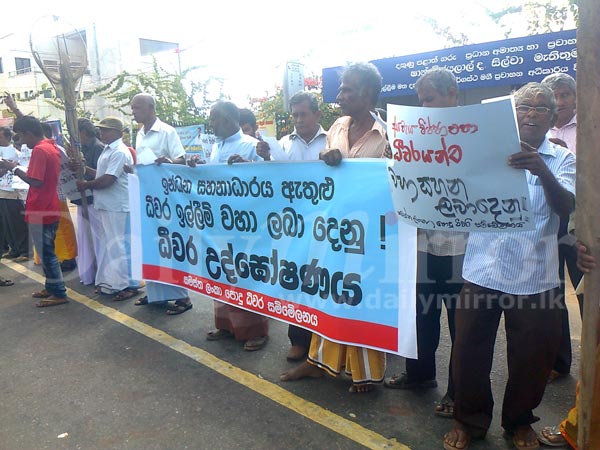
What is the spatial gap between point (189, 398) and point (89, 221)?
335 centimetres

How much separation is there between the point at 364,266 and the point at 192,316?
235cm

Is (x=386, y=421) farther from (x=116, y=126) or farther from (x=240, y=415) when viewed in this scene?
(x=116, y=126)

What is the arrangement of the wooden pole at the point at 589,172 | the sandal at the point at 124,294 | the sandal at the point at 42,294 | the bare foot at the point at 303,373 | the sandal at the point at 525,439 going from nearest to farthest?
the wooden pole at the point at 589,172, the sandal at the point at 525,439, the bare foot at the point at 303,373, the sandal at the point at 124,294, the sandal at the point at 42,294

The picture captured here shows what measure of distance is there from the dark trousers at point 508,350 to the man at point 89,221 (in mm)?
4424

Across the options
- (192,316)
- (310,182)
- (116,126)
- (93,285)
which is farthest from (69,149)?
(310,182)

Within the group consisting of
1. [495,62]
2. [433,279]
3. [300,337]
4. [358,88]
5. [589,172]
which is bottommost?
[300,337]

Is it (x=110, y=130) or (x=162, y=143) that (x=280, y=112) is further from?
(x=162, y=143)

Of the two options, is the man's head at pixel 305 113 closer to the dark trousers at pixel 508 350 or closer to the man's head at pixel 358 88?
the man's head at pixel 358 88

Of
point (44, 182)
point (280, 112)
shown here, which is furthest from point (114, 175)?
point (280, 112)

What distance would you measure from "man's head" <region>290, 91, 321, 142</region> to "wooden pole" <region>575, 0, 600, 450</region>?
2074 mm

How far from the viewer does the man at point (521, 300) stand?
Result: 7.88 ft

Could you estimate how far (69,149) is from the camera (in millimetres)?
5477

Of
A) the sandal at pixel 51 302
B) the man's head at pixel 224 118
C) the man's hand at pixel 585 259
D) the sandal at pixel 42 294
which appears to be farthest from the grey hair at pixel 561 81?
the sandal at pixel 42 294

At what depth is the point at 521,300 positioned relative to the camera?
2473mm
